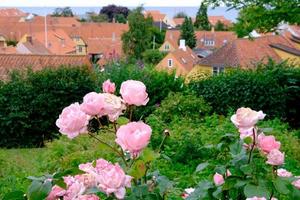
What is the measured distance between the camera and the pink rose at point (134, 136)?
6.04ft

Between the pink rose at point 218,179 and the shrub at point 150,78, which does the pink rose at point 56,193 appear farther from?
the shrub at point 150,78

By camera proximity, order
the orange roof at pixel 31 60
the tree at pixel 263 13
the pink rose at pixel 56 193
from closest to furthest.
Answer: the pink rose at pixel 56 193 → the tree at pixel 263 13 → the orange roof at pixel 31 60

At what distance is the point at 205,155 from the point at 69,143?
2114 millimetres

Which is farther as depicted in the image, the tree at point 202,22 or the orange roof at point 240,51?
the tree at point 202,22

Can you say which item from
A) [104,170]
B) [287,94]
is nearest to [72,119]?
[104,170]

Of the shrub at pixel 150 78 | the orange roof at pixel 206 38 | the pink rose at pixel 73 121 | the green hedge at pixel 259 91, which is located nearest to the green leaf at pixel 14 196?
the pink rose at pixel 73 121

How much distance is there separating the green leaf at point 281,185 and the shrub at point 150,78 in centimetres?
990

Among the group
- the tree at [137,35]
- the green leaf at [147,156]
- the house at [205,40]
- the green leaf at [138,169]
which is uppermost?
the green leaf at [147,156]

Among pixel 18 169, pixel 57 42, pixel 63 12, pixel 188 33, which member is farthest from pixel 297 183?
pixel 63 12

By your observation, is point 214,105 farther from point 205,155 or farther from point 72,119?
point 72,119

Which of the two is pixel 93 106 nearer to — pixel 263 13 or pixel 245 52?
pixel 263 13

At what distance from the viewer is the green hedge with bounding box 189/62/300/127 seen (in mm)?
11523

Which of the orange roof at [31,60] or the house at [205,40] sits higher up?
the orange roof at [31,60]

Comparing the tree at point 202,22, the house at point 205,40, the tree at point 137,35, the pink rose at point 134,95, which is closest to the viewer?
the pink rose at point 134,95
